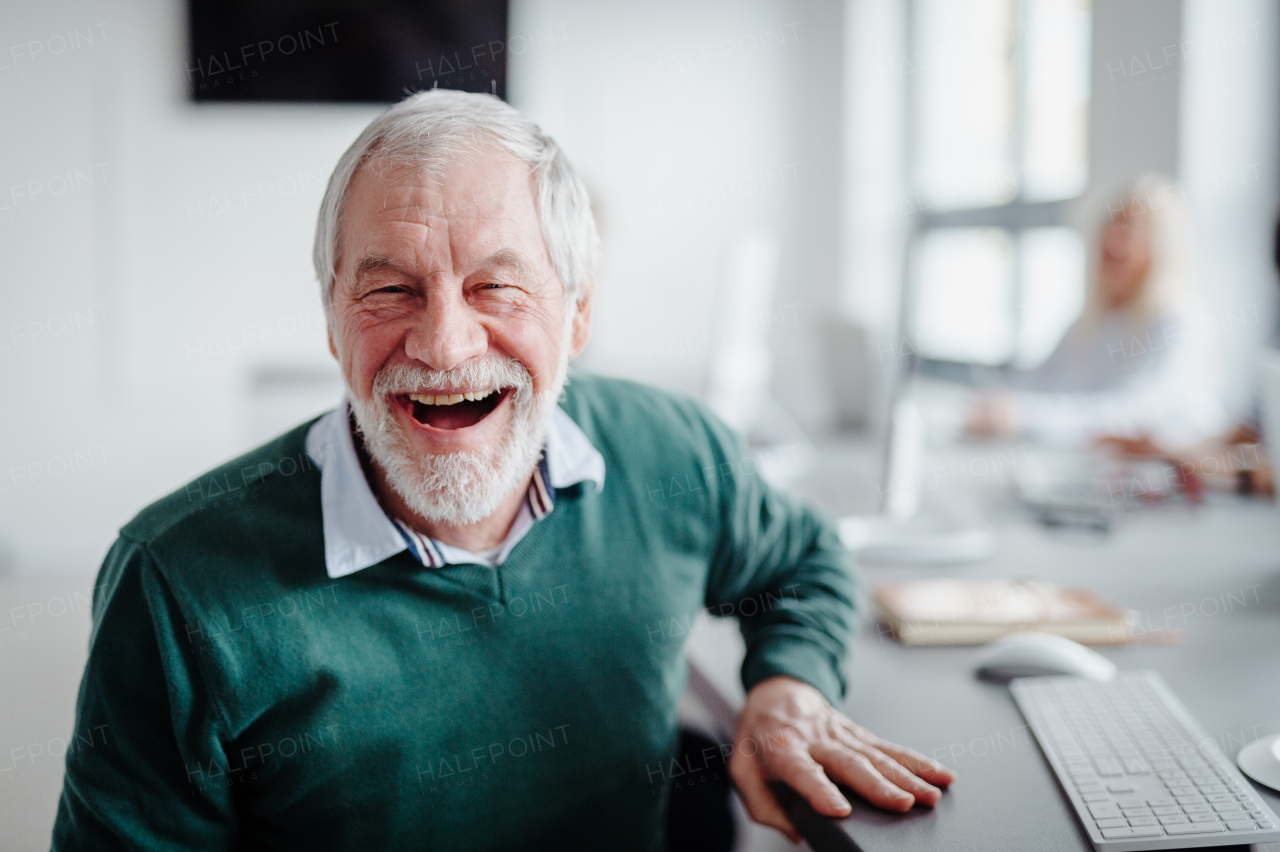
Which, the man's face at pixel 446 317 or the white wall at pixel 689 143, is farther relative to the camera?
the white wall at pixel 689 143

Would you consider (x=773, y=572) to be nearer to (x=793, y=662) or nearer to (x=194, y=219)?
(x=793, y=662)

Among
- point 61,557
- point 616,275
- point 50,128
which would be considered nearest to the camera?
point 61,557

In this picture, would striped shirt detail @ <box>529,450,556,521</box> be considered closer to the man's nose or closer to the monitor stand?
the man's nose

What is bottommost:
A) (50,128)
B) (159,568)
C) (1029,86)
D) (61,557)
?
(61,557)

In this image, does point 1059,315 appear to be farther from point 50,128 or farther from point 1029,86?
point 50,128

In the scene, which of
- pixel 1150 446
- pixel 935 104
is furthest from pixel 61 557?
pixel 935 104

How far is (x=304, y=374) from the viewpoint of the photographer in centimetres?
394

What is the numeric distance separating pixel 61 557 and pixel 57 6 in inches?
102

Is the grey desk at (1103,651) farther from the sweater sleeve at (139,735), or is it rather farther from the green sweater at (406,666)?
the sweater sleeve at (139,735)

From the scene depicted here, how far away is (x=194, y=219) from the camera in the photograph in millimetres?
3787

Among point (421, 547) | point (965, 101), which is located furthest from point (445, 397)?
point (965, 101)

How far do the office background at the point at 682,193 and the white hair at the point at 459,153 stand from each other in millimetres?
975

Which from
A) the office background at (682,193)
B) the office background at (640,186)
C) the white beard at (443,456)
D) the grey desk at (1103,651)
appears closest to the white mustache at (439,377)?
the white beard at (443,456)

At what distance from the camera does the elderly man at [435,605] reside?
85 cm
